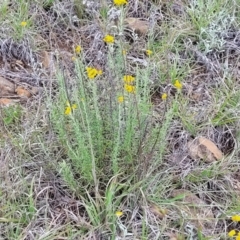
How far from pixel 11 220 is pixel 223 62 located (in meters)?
1.38

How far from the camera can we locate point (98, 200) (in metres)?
1.89

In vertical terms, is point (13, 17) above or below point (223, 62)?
above

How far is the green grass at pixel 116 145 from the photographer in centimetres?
188

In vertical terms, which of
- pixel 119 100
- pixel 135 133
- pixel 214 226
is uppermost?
pixel 119 100

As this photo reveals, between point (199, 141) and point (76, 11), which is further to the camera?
point (76, 11)

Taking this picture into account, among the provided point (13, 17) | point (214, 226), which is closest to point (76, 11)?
point (13, 17)

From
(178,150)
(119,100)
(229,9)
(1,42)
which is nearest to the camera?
(119,100)

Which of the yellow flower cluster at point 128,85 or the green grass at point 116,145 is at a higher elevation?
the yellow flower cluster at point 128,85

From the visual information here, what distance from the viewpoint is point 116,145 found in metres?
1.88

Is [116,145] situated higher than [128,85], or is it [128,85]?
[128,85]

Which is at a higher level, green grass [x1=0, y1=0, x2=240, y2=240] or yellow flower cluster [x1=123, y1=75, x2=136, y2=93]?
yellow flower cluster [x1=123, y1=75, x2=136, y2=93]

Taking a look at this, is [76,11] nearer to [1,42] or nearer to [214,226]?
[1,42]

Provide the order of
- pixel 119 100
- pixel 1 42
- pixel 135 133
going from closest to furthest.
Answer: pixel 119 100 < pixel 135 133 < pixel 1 42

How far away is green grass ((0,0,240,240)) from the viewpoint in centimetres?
188
